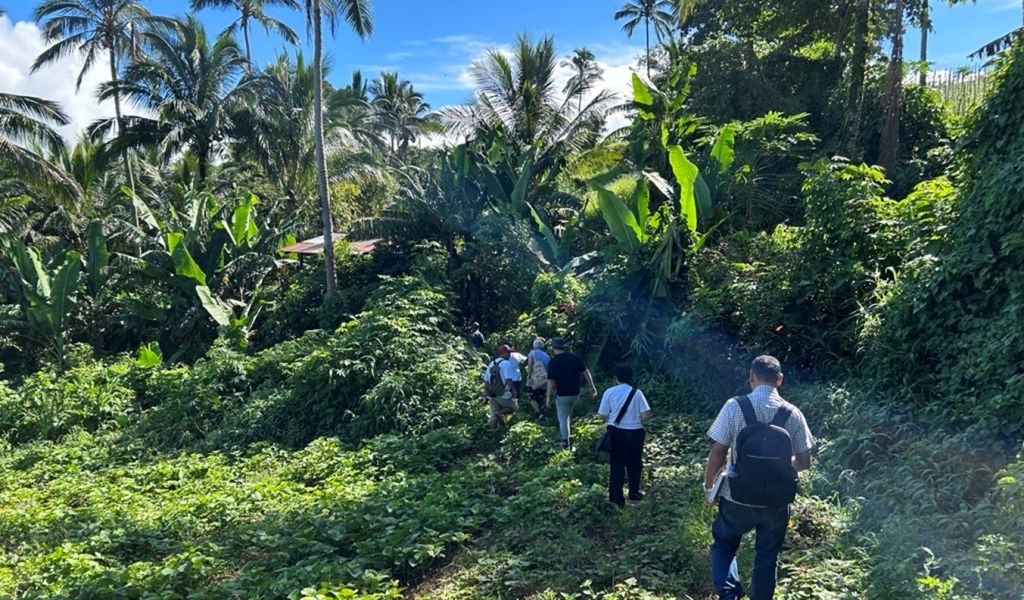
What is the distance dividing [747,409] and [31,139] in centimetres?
1946

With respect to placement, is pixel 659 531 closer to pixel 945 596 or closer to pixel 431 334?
pixel 945 596

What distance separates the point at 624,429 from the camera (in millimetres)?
5438

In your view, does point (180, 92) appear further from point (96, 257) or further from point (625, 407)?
point (625, 407)

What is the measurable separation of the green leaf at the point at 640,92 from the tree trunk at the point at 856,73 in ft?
12.1

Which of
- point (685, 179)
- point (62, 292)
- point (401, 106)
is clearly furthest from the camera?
point (401, 106)

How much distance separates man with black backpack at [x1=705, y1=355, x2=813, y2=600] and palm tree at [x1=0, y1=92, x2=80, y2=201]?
18.3 m

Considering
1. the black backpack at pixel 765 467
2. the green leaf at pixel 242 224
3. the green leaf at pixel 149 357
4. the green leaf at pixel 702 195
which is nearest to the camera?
the black backpack at pixel 765 467

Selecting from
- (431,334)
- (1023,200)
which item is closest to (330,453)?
(431,334)

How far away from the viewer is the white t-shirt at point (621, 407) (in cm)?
541

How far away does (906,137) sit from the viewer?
13016 mm

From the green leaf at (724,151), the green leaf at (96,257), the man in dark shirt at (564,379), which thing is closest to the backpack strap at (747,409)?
the man in dark shirt at (564,379)

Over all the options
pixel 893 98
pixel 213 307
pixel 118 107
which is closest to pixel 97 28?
pixel 118 107

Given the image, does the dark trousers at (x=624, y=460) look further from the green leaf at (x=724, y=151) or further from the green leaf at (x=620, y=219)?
the green leaf at (x=724, y=151)

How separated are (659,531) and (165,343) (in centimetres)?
1350
